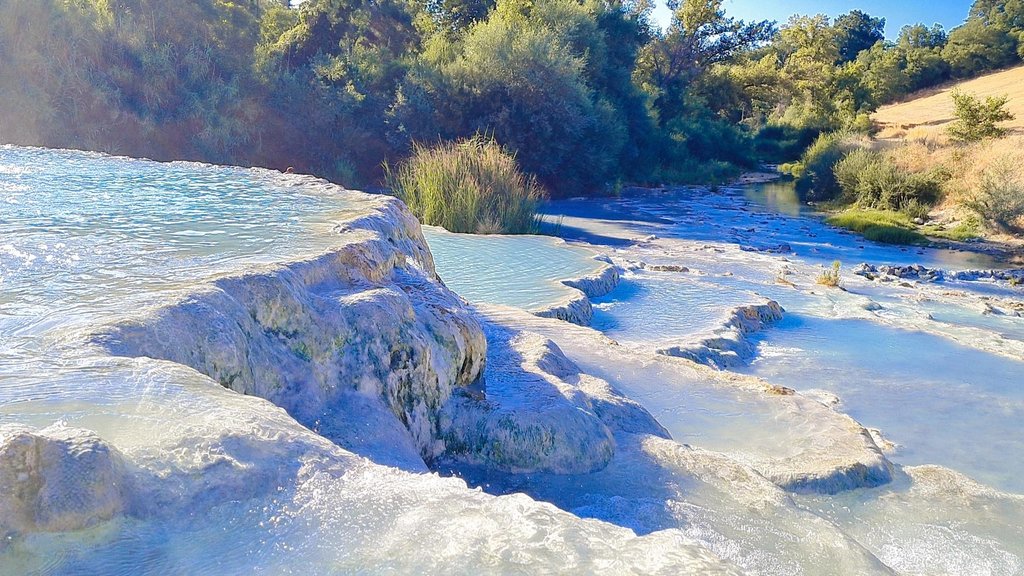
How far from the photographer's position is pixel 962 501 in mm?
3541

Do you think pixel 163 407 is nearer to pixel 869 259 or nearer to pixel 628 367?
pixel 628 367

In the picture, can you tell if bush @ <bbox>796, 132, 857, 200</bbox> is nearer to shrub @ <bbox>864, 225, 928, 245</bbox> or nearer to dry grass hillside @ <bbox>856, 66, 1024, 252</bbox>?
dry grass hillside @ <bbox>856, 66, 1024, 252</bbox>

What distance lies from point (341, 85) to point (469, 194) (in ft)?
28.8

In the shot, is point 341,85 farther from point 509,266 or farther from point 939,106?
point 939,106

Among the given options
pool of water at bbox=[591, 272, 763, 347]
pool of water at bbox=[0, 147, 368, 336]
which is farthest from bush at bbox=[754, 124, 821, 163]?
pool of water at bbox=[0, 147, 368, 336]

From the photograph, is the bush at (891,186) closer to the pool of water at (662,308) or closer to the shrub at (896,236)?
the shrub at (896,236)

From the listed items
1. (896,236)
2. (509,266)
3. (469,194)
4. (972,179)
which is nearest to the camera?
(509,266)

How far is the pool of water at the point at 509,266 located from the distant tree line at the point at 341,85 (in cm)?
807

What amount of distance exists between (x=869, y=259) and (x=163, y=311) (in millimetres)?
11410

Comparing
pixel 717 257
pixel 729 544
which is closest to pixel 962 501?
pixel 729 544

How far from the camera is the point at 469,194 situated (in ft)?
34.8

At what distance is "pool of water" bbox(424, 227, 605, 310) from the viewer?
638 centimetres

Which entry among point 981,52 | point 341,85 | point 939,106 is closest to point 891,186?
point 341,85

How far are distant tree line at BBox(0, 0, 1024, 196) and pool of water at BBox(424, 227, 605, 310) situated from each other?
8072mm
